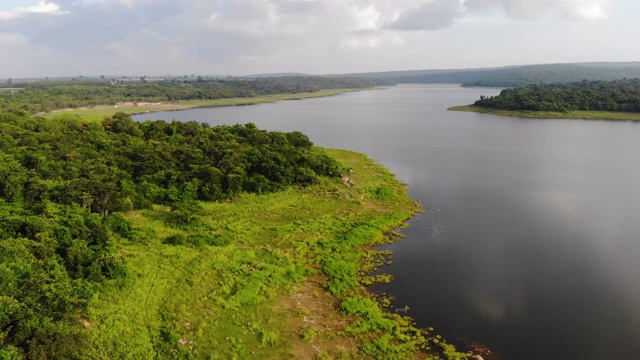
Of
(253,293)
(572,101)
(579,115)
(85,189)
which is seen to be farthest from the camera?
(572,101)

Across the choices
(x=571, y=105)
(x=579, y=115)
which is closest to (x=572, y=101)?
(x=571, y=105)

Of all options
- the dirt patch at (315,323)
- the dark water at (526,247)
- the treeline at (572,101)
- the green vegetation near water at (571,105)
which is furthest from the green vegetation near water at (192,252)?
the treeline at (572,101)

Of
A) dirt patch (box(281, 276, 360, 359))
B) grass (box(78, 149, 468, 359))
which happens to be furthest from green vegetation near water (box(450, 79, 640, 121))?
dirt patch (box(281, 276, 360, 359))

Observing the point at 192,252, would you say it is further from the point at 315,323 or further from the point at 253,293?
the point at 315,323

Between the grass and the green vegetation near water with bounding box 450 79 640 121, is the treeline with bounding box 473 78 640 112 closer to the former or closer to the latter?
the green vegetation near water with bounding box 450 79 640 121

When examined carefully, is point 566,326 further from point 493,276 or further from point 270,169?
point 270,169
